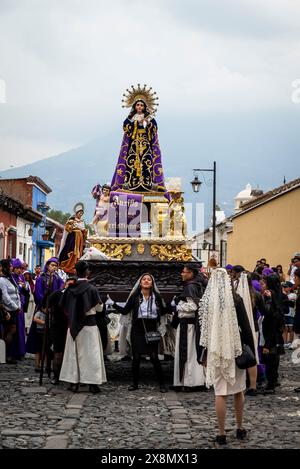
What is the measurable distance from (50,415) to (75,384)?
2.16m

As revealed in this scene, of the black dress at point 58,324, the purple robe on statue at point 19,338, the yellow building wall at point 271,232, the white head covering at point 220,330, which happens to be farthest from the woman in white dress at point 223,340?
the yellow building wall at point 271,232

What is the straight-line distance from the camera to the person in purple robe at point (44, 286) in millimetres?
13734

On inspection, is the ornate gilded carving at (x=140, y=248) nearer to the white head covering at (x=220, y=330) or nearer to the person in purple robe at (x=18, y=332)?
the person in purple robe at (x=18, y=332)

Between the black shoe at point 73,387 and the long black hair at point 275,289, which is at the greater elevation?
the long black hair at point 275,289

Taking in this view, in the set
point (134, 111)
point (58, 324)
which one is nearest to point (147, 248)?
point (58, 324)

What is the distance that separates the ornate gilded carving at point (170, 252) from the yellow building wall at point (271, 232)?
1429 cm

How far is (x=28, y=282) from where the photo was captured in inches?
700

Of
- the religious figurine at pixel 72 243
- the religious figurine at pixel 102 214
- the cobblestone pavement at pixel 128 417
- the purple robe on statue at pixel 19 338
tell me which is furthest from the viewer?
the religious figurine at pixel 72 243

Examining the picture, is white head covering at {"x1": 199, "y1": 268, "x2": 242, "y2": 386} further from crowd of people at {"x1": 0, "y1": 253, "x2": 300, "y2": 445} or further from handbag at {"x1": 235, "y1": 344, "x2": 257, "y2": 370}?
crowd of people at {"x1": 0, "y1": 253, "x2": 300, "y2": 445}

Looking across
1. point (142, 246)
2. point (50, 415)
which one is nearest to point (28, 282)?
point (142, 246)

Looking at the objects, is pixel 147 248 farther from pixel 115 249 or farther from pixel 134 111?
pixel 134 111

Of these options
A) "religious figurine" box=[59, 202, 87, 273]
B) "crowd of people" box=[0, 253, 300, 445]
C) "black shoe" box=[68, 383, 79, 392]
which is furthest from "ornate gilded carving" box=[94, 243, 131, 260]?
"black shoe" box=[68, 383, 79, 392]

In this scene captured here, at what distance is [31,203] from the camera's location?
49.8m

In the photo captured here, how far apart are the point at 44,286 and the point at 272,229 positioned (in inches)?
736
